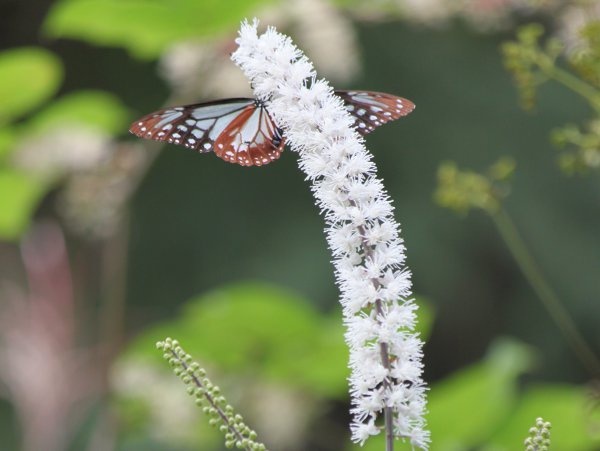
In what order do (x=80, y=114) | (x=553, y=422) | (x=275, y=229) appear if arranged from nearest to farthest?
1. (x=553, y=422)
2. (x=80, y=114)
3. (x=275, y=229)

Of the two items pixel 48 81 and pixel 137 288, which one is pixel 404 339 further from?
pixel 137 288

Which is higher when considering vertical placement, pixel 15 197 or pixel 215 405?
pixel 15 197

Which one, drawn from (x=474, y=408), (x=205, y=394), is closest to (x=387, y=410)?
(x=205, y=394)

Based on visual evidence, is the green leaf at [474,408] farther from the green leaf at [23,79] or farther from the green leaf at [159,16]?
the green leaf at [23,79]

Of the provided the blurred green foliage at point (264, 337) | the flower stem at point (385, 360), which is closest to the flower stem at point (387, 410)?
the flower stem at point (385, 360)

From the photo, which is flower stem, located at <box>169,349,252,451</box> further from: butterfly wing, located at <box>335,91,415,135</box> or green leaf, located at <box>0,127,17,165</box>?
green leaf, located at <box>0,127,17,165</box>

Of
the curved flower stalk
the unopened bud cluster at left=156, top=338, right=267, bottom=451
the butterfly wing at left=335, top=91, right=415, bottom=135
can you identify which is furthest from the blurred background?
the unopened bud cluster at left=156, top=338, right=267, bottom=451

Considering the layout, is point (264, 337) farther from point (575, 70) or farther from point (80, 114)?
point (575, 70)
